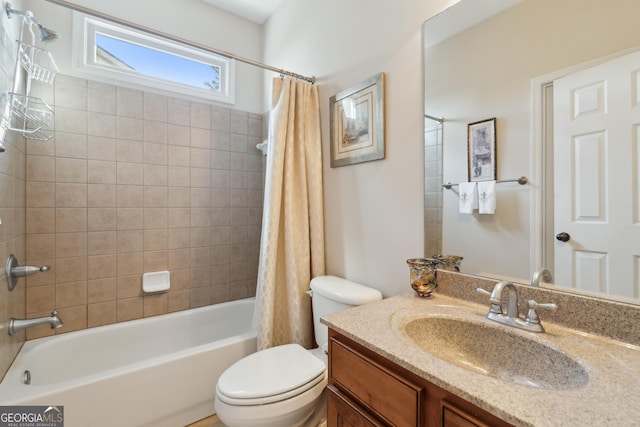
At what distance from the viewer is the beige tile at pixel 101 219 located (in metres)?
1.84

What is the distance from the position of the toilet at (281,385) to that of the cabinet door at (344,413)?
26 cm

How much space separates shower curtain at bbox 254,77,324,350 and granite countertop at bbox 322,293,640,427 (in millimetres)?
767

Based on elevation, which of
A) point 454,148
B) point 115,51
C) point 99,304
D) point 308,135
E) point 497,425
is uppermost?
point 115,51

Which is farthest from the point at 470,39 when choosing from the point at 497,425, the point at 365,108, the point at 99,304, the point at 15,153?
the point at 99,304

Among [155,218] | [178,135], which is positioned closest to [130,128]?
[178,135]

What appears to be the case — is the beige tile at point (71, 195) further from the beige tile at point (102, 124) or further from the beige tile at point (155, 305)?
the beige tile at point (155, 305)

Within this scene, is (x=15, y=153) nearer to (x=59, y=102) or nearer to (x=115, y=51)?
(x=59, y=102)

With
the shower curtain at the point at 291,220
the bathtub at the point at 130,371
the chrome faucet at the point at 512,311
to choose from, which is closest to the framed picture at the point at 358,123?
the shower curtain at the point at 291,220

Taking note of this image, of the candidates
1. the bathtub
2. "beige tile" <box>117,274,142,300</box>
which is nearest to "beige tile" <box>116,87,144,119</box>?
"beige tile" <box>117,274,142,300</box>

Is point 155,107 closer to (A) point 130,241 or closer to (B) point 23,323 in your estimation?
(A) point 130,241

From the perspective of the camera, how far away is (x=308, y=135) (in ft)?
5.88

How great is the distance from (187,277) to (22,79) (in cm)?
153

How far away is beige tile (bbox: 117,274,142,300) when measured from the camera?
1939 mm

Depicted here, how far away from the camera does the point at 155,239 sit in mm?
2055
